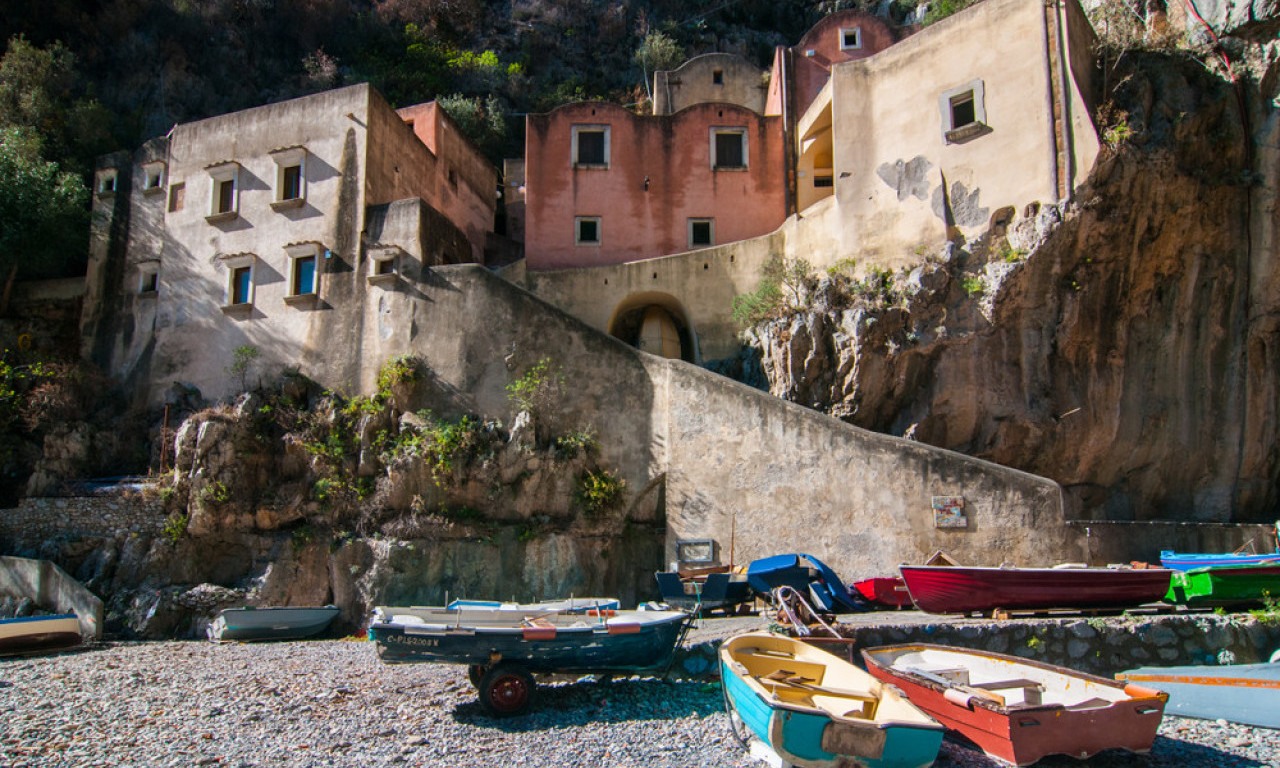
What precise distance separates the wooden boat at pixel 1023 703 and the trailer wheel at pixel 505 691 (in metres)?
4.09

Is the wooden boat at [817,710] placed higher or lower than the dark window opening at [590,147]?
lower

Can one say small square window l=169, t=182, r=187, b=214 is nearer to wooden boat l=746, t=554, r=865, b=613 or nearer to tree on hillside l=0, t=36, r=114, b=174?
tree on hillside l=0, t=36, r=114, b=174

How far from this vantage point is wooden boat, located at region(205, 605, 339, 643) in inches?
628

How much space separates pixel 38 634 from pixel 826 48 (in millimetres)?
24258

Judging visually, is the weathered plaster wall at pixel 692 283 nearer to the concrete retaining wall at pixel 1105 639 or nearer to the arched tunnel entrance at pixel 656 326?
the arched tunnel entrance at pixel 656 326

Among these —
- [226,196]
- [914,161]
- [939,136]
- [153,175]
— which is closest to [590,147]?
[914,161]

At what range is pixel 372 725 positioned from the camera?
9.86 meters

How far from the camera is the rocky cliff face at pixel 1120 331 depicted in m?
16.9

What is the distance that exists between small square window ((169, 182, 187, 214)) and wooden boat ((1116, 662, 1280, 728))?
78.1 feet

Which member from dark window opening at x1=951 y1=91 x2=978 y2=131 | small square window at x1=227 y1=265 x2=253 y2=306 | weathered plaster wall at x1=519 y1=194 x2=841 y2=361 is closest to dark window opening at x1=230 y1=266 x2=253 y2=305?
small square window at x1=227 y1=265 x2=253 y2=306

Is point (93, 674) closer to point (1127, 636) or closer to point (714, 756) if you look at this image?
point (714, 756)

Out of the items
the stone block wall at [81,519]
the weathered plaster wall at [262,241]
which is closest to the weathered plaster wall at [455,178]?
the weathered plaster wall at [262,241]

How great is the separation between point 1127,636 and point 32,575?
64.8ft

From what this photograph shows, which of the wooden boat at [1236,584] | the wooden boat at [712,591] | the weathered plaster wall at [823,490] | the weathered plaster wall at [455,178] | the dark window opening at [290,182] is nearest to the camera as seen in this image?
the wooden boat at [1236,584]
